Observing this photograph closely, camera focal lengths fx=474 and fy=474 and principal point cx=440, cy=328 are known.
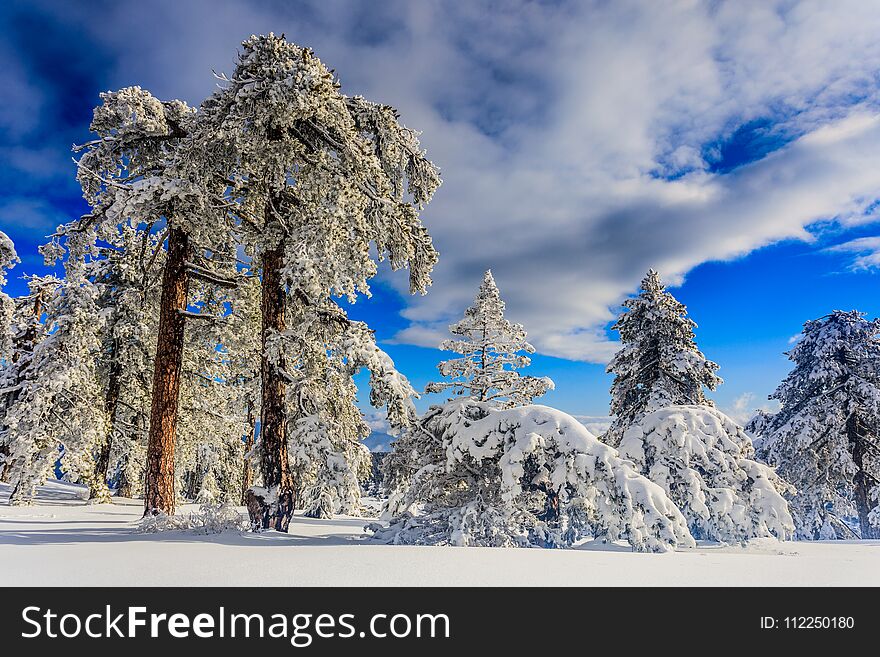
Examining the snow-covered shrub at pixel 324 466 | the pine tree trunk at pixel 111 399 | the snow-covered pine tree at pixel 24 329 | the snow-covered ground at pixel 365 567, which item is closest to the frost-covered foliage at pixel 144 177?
the snow-covered shrub at pixel 324 466

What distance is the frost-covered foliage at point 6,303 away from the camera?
69.4 ft

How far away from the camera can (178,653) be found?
3008mm

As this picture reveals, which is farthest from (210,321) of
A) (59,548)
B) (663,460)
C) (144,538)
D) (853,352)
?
(853,352)

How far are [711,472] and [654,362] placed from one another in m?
9.11

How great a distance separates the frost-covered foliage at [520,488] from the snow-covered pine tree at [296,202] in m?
1.48

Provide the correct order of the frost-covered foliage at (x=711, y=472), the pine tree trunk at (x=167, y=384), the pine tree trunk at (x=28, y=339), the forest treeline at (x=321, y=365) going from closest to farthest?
1. the forest treeline at (x=321, y=365)
2. the frost-covered foliage at (x=711, y=472)
3. the pine tree trunk at (x=167, y=384)
4. the pine tree trunk at (x=28, y=339)

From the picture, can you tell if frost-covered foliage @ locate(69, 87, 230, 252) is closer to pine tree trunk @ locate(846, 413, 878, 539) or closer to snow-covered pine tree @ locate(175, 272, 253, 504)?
snow-covered pine tree @ locate(175, 272, 253, 504)

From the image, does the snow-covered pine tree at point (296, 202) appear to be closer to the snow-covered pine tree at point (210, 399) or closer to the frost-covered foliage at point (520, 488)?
the frost-covered foliage at point (520, 488)

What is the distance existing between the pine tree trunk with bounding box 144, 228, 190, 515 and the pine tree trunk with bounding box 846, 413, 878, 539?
2455 centimetres

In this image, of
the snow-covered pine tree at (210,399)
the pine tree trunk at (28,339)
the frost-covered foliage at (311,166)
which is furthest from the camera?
the pine tree trunk at (28,339)

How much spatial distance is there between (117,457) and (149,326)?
308 inches

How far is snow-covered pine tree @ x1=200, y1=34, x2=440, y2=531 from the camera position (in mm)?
8898

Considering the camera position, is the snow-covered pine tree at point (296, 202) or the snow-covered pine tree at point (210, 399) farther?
the snow-covered pine tree at point (210, 399)

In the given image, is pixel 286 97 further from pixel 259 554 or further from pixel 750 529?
pixel 750 529
